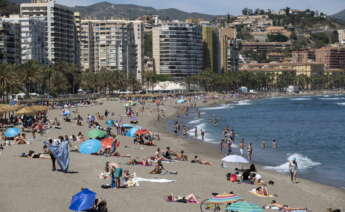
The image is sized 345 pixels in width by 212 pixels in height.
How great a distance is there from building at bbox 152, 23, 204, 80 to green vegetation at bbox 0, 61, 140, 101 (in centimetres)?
4403

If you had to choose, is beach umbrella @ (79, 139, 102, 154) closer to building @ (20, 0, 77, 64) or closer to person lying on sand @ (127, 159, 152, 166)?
person lying on sand @ (127, 159, 152, 166)

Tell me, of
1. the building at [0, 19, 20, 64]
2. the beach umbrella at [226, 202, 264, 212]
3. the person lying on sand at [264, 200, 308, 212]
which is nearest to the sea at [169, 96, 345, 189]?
the person lying on sand at [264, 200, 308, 212]

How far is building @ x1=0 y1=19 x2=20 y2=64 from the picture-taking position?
121 m

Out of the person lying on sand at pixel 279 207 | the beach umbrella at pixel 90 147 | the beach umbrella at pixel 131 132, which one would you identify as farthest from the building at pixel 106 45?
the person lying on sand at pixel 279 207

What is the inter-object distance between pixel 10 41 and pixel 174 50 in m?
72.1

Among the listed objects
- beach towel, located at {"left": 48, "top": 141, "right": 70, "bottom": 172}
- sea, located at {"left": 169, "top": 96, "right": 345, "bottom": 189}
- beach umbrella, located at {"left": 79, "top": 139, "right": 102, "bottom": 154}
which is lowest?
sea, located at {"left": 169, "top": 96, "right": 345, "bottom": 189}

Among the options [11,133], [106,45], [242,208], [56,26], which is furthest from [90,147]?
[106,45]

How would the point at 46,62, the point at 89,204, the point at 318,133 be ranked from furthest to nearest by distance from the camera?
the point at 46,62 → the point at 318,133 → the point at 89,204

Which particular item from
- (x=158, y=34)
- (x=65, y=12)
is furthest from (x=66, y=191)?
(x=158, y=34)

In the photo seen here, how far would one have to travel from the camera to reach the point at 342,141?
4612 centimetres

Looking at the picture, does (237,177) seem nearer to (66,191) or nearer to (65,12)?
(66,191)

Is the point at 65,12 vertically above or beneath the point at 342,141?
above

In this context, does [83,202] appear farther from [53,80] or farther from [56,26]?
[56,26]

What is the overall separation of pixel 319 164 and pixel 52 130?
1837 centimetres
